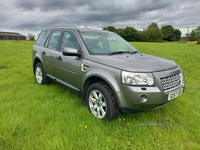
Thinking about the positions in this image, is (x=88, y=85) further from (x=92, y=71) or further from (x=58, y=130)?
(x=58, y=130)

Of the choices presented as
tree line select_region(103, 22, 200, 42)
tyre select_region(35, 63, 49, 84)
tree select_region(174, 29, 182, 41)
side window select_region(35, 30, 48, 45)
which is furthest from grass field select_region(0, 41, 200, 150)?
tree select_region(174, 29, 182, 41)

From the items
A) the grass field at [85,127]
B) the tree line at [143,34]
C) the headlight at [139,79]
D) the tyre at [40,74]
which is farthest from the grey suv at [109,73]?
the tree line at [143,34]

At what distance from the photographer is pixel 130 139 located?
248cm

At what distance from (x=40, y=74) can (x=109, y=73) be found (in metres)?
3.00

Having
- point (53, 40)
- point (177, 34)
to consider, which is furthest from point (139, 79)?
point (177, 34)

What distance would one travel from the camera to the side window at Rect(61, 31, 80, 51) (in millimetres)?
3463

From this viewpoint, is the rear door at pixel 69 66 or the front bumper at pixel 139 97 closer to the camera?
the front bumper at pixel 139 97

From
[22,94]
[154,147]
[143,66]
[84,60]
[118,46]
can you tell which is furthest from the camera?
[22,94]

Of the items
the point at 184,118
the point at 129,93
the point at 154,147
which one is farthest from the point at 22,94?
the point at 184,118

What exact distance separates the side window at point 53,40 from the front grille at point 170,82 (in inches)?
106

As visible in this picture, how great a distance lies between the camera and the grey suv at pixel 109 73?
95.9 inches

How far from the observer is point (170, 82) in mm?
2664

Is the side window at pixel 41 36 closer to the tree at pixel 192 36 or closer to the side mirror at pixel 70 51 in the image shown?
the side mirror at pixel 70 51

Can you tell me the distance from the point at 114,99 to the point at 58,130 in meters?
1.02
